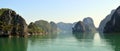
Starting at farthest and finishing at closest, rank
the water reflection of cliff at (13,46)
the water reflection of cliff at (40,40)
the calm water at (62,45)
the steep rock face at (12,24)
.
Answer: the steep rock face at (12,24), the water reflection of cliff at (40,40), the water reflection of cliff at (13,46), the calm water at (62,45)

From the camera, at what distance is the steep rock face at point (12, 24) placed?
162975 mm

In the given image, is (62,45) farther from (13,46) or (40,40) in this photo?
(40,40)

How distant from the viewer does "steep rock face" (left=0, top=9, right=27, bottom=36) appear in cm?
16298

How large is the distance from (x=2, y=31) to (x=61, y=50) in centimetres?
9722

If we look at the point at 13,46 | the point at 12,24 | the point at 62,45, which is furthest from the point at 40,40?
the point at 12,24

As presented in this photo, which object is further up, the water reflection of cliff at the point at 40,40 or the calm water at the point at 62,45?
the water reflection of cliff at the point at 40,40

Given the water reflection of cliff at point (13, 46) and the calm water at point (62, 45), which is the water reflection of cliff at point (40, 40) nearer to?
the calm water at point (62, 45)

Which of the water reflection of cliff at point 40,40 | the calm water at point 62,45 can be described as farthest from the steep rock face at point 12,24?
the calm water at point 62,45

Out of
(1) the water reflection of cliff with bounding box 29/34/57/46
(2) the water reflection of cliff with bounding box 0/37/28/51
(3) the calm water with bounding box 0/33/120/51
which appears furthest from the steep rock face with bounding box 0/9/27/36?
(2) the water reflection of cliff with bounding box 0/37/28/51

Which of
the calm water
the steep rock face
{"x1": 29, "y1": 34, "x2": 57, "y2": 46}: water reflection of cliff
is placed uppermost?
the steep rock face

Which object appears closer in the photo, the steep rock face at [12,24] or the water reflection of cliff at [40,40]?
the water reflection of cliff at [40,40]

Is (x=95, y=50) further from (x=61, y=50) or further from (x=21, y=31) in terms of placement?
(x=21, y=31)

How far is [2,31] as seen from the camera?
515 ft

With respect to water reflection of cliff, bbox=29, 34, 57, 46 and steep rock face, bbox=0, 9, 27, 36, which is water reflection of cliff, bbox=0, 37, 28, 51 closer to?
water reflection of cliff, bbox=29, 34, 57, 46
